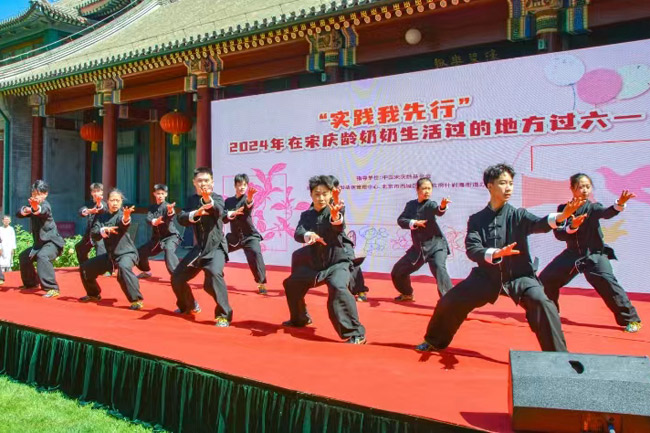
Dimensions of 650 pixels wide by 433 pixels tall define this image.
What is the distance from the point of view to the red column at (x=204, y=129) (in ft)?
38.0

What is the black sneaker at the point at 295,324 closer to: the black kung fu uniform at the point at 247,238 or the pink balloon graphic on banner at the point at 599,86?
the black kung fu uniform at the point at 247,238

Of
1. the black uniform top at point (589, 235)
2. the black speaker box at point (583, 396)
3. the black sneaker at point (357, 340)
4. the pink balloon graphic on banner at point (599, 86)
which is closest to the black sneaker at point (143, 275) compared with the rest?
the black sneaker at point (357, 340)

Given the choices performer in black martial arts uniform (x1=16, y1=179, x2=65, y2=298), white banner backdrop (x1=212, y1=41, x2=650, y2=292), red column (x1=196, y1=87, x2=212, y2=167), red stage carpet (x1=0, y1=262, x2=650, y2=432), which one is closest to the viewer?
red stage carpet (x1=0, y1=262, x2=650, y2=432)

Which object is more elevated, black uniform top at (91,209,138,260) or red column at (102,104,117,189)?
red column at (102,104,117,189)

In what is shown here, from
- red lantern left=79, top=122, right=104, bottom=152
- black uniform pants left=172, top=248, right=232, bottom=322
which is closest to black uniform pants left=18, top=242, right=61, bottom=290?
black uniform pants left=172, top=248, right=232, bottom=322

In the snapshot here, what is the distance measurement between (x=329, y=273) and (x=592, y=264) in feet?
7.51

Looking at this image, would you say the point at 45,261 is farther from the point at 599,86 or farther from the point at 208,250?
the point at 599,86

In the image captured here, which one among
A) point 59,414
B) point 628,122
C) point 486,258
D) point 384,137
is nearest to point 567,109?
point 628,122

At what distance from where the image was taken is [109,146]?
13.8 meters

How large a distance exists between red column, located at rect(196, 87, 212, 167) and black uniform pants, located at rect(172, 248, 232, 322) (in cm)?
606

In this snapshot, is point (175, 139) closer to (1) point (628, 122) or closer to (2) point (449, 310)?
(1) point (628, 122)

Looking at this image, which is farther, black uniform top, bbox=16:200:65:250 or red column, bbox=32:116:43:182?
red column, bbox=32:116:43:182

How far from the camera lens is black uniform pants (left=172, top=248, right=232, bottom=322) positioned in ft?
17.9

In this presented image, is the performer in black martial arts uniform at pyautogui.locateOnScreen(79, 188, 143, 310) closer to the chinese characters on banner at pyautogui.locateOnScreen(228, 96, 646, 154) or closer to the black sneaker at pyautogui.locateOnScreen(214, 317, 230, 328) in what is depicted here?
the black sneaker at pyautogui.locateOnScreen(214, 317, 230, 328)
